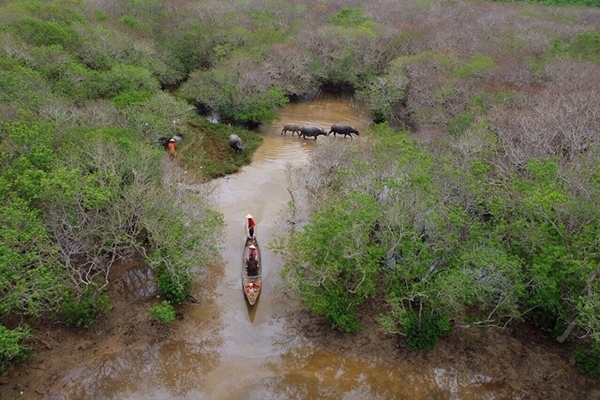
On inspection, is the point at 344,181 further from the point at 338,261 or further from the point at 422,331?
the point at 422,331

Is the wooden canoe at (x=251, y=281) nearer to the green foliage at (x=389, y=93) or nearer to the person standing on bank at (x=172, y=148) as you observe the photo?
the person standing on bank at (x=172, y=148)

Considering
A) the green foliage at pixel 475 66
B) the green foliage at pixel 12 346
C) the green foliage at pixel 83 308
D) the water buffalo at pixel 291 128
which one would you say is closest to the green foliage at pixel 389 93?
the green foliage at pixel 475 66

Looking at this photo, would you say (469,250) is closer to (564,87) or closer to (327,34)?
(564,87)

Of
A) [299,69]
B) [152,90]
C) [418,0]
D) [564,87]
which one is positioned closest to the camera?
[564,87]

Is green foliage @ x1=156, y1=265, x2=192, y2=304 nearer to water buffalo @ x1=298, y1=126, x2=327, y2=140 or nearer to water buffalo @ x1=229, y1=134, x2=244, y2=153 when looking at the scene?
water buffalo @ x1=229, y1=134, x2=244, y2=153

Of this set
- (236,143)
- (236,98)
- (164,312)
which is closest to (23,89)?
(236,143)

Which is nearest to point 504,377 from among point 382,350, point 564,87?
point 382,350
